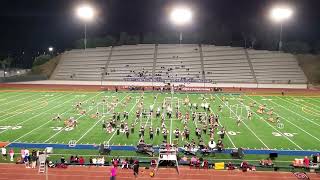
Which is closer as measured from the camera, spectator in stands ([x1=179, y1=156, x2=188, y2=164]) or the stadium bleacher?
spectator in stands ([x1=179, y1=156, x2=188, y2=164])

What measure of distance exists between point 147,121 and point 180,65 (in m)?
49.2

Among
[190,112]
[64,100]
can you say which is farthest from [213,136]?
[64,100]

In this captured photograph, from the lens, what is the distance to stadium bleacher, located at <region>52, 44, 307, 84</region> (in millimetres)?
76769

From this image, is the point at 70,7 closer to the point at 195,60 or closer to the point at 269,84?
the point at 195,60

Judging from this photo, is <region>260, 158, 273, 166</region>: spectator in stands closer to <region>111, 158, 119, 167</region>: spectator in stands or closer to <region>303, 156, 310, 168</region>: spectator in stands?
<region>303, 156, 310, 168</region>: spectator in stands

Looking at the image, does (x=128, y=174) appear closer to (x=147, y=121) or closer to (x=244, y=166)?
(x=244, y=166)

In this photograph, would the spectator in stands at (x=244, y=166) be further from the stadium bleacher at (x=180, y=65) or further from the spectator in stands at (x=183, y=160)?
the stadium bleacher at (x=180, y=65)

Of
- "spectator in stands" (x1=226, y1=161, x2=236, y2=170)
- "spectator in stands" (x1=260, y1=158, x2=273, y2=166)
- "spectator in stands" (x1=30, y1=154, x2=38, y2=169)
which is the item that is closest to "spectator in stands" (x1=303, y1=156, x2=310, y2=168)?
"spectator in stands" (x1=260, y1=158, x2=273, y2=166)

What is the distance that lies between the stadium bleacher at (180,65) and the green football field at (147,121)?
26.0 m

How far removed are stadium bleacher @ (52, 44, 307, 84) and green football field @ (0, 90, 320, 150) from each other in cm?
2599

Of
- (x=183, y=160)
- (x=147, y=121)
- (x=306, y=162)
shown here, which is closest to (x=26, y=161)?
(x=183, y=160)

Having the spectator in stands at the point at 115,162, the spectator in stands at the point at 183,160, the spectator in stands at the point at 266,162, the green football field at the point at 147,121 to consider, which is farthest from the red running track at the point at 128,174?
the green football field at the point at 147,121

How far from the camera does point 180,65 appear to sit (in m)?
81.6

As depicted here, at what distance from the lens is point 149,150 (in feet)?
76.8
